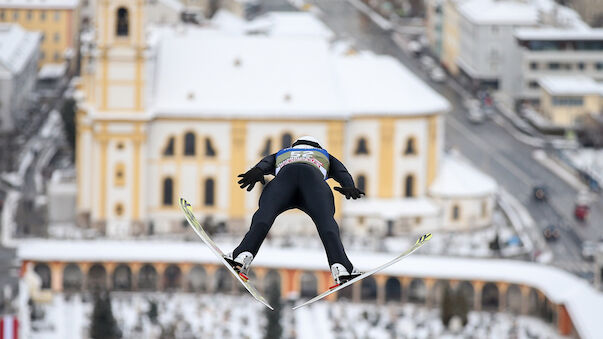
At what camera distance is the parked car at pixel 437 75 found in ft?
523

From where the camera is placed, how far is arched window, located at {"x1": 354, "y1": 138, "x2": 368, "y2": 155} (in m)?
118

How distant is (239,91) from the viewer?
383 ft

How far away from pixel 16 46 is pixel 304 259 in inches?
1782

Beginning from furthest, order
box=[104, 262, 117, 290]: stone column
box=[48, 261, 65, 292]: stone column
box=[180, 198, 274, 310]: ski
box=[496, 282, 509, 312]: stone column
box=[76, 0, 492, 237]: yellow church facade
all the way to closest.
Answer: box=[76, 0, 492, 237]: yellow church facade, box=[104, 262, 117, 290]: stone column, box=[48, 261, 65, 292]: stone column, box=[496, 282, 509, 312]: stone column, box=[180, 198, 274, 310]: ski

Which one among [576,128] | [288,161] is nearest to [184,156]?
[576,128]

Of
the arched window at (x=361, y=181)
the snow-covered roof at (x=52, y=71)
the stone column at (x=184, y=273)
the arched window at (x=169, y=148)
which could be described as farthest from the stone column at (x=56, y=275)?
the snow-covered roof at (x=52, y=71)

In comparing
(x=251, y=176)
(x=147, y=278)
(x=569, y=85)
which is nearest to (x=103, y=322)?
(x=147, y=278)

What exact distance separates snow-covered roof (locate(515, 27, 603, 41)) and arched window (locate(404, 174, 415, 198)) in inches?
1292

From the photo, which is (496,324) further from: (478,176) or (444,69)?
(444,69)

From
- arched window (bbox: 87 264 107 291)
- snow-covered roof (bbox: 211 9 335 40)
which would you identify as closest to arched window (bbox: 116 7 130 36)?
arched window (bbox: 87 264 107 291)

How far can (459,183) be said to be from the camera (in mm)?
120062

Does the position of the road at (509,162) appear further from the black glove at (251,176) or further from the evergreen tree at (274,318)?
the black glove at (251,176)

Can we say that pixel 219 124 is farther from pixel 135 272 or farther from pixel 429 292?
pixel 429 292

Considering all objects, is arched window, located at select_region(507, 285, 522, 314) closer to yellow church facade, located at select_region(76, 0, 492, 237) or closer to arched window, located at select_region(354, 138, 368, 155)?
yellow church facade, located at select_region(76, 0, 492, 237)
